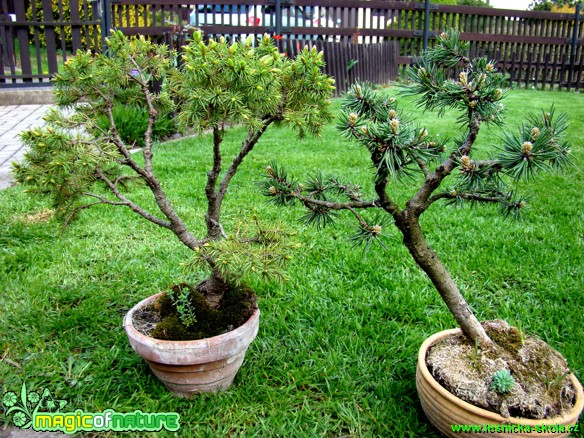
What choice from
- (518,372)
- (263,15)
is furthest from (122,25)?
(518,372)

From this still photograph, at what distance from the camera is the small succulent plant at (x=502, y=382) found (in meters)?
1.92

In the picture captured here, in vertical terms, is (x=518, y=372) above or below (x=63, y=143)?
below

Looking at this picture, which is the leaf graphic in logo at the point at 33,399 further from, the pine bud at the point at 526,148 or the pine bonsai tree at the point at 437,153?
the pine bud at the point at 526,148

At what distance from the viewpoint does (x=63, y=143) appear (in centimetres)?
210

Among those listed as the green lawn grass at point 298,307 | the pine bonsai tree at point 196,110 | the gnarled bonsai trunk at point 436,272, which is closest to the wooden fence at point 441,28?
the green lawn grass at point 298,307

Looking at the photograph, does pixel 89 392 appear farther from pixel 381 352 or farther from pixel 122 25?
pixel 122 25

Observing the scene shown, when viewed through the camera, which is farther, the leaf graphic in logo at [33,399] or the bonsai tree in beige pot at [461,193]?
the leaf graphic in logo at [33,399]

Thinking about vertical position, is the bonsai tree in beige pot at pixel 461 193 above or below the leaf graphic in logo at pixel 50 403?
above

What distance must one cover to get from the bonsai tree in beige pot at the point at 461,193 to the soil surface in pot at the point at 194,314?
541mm

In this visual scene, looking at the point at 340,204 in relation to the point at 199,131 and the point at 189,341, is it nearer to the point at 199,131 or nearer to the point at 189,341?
the point at 199,131

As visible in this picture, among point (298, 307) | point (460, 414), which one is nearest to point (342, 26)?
point (298, 307)

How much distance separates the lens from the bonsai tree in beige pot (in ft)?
5.77

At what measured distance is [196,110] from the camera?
6.57 ft

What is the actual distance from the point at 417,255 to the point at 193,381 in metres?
1.09
